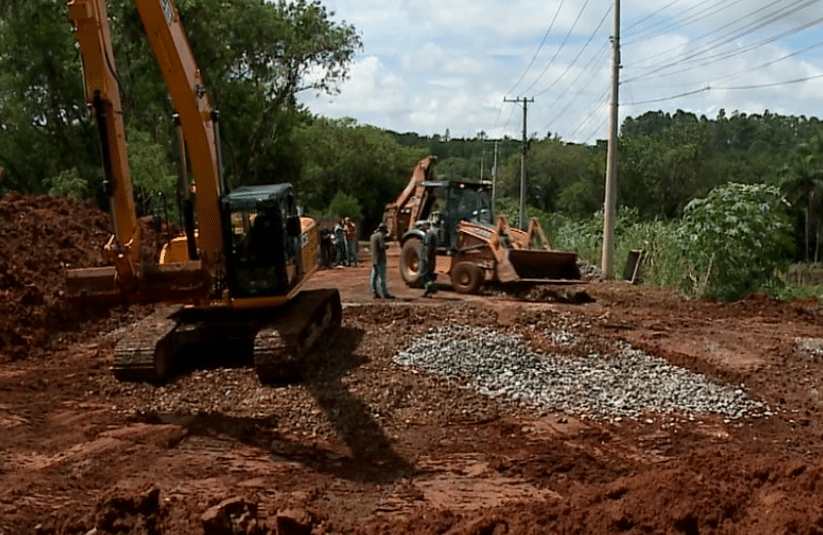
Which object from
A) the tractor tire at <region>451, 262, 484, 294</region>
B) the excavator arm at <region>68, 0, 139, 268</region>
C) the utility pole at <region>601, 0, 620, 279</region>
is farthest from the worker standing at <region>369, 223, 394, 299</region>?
the excavator arm at <region>68, 0, 139, 268</region>

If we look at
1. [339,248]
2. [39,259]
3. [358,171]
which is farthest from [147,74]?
[358,171]

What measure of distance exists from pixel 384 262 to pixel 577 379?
7.62 m

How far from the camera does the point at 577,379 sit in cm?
960

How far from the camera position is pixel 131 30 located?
27.6 metres

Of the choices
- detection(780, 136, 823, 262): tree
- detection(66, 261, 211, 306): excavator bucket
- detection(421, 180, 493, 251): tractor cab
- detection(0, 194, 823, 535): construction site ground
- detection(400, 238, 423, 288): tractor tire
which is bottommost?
detection(0, 194, 823, 535): construction site ground

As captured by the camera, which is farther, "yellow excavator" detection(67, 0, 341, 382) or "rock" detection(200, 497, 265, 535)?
"yellow excavator" detection(67, 0, 341, 382)

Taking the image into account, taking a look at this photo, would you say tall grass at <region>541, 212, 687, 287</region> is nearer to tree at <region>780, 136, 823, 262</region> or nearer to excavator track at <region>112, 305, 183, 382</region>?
excavator track at <region>112, 305, 183, 382</region>

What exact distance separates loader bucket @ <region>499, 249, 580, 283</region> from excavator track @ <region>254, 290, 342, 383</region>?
6.31 meters

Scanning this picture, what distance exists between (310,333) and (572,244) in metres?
21.7

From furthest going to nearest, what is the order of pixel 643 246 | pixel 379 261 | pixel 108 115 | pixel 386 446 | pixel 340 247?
pixel 340 247, pixel 643 246, pixel 379 261, pixel 108 115, pixel 386 446

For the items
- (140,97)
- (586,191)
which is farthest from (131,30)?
(586,191)

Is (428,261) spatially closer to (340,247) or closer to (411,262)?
(411,262)

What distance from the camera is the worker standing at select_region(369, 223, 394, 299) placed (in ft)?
53.2

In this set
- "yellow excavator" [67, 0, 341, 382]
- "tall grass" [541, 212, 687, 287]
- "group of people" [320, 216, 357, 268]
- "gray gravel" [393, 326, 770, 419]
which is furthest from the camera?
"group of people" [320, 216, 357, 268]
